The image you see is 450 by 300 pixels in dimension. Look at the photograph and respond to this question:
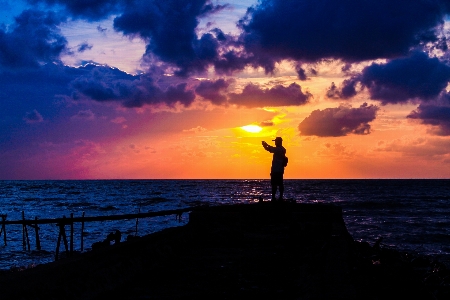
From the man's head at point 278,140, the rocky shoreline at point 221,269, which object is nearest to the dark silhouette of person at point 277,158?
the man's head at point 278,140

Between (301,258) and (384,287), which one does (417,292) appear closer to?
(384,287)

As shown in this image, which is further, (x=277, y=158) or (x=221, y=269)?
(x=277, y=158)

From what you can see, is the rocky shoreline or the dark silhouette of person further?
the dark silhouette of person

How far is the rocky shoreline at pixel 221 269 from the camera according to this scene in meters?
5.46

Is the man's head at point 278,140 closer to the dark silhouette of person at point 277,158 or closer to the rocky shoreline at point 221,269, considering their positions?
the dark silhouette of person at point 277,158

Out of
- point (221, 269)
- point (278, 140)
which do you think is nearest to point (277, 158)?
point (278, 140)

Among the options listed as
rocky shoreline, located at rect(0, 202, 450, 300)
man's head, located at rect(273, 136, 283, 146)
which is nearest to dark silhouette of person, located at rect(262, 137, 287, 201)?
man's head, located at rect(273, 136, 283, 146)

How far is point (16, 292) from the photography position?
4.85m

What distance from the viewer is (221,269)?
24.9 ft

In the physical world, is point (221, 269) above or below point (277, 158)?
below

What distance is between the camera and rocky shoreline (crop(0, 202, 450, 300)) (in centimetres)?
546

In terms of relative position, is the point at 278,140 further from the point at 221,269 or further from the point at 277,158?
the point at 221,269

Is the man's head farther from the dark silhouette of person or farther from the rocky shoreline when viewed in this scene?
the rocky shoreline

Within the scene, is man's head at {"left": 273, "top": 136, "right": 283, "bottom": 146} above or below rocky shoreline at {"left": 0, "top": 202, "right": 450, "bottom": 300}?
above
